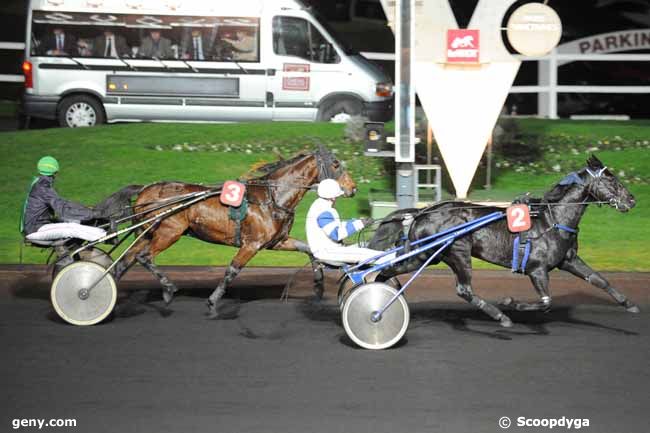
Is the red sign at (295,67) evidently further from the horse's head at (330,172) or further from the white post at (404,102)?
the horse's head at (330,172)

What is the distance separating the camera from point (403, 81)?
44.6 feet

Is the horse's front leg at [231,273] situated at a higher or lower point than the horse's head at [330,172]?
lower

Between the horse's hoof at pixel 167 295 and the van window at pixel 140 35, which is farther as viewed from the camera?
the van window at pixel 140 35

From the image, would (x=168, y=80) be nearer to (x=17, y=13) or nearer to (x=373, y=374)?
(x=17, y=13)

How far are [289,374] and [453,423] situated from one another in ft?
5.22

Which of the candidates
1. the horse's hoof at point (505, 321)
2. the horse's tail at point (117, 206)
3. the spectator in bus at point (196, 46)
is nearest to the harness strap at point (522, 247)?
the horse's hoof at point (505, 321)

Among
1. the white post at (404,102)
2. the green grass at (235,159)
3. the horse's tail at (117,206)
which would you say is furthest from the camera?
the green grass at (235,159)

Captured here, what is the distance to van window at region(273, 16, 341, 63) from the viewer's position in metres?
18.9

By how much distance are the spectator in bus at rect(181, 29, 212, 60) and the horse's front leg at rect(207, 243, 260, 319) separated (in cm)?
943

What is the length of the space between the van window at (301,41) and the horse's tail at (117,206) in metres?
8.90

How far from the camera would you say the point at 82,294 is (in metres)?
9.55

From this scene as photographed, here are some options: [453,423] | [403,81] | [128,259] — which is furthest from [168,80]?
[453,423]

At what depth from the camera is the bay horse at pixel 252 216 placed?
33.4 feet

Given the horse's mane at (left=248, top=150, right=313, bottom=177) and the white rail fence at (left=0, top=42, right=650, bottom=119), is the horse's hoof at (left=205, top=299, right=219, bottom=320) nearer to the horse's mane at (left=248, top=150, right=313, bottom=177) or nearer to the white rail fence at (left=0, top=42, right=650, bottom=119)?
the horse's mane at (left=248, top=150, right=313, bottom=177)
